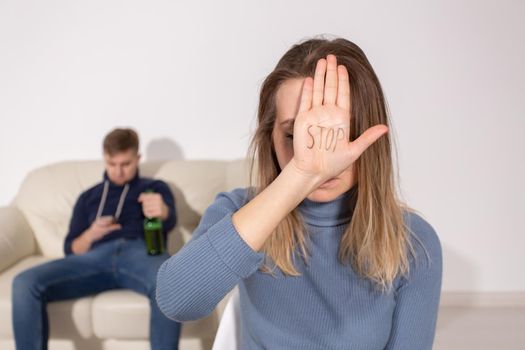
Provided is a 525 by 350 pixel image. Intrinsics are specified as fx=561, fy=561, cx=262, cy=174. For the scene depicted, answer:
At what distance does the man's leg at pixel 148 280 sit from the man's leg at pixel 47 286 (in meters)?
0.07

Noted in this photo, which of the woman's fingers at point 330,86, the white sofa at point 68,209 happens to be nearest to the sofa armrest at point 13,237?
the white sofa at point 68,209

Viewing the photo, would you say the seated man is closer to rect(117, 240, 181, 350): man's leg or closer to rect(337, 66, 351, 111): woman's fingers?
rect(117, 240, 181, 350): man's leg

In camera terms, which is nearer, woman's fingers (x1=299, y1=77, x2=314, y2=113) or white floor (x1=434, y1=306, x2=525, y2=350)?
woman's fingers (x1=299, y1=77, x2=314, y2=113)

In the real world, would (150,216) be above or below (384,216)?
below

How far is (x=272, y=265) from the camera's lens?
3.72 ft

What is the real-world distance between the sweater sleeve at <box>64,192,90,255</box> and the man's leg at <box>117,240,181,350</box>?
0.28 meters

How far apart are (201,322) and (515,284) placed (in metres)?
1.89

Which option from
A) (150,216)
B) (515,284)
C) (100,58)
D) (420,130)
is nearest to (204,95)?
(100,58)

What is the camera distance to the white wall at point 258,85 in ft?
9.87

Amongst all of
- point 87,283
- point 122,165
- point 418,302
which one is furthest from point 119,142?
point 418,302

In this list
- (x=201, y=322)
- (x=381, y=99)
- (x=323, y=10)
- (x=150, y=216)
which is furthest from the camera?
(x=323, y=10)

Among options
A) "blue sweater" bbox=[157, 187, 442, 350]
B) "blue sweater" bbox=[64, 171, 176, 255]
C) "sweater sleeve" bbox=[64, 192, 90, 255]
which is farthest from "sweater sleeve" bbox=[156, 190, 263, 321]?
"sweater sleeve" bbox=[64, 192, 90, 255]

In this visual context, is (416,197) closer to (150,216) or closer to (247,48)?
(247,48)

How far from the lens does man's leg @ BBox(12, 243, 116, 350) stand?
2.24 m
